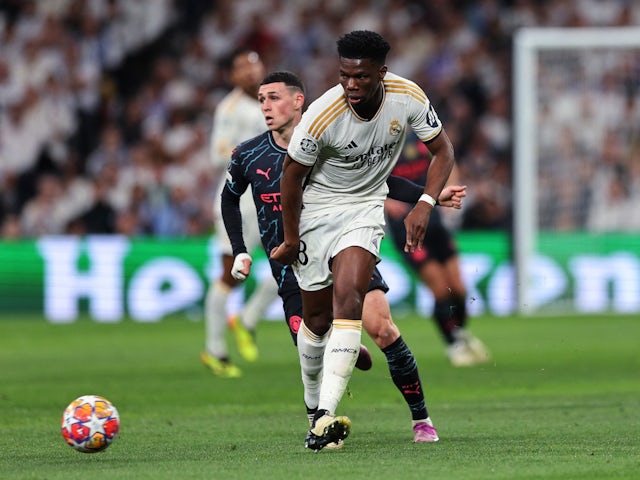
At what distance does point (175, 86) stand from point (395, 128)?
53.2ft

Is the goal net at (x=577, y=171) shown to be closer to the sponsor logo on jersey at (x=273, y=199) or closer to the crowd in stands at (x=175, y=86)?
the crowd in stands at (x=175, y=86)

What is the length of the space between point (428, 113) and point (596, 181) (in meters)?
13.5

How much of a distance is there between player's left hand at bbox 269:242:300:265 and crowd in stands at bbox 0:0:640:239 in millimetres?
13552

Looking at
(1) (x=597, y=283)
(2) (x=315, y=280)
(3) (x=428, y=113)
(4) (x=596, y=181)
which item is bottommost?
(1) (x=597, y=283)

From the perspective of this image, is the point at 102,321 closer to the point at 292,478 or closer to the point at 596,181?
the point at 596,181

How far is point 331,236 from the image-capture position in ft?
24.2

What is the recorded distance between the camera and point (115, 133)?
2217 cm

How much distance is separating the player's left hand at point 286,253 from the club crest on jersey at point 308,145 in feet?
1.86

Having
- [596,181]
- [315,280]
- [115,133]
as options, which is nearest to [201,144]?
[115,133]

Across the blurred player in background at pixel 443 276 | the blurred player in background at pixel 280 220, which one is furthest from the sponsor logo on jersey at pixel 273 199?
the blurred player in background at pixel 443 276

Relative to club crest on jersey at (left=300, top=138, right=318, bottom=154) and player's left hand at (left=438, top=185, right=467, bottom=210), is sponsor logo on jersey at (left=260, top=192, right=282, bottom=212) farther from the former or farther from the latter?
player's left hand at (left=438, top=185, right=467, bottom=210)

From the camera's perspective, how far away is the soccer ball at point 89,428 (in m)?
7.04

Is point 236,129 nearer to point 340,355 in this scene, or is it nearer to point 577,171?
point 340,355

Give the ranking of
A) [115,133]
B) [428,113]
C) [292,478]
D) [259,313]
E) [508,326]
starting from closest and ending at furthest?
1. [292,478]
2. [428,113]
3. [259,313]
4. [508,326]
5. [115,133]
